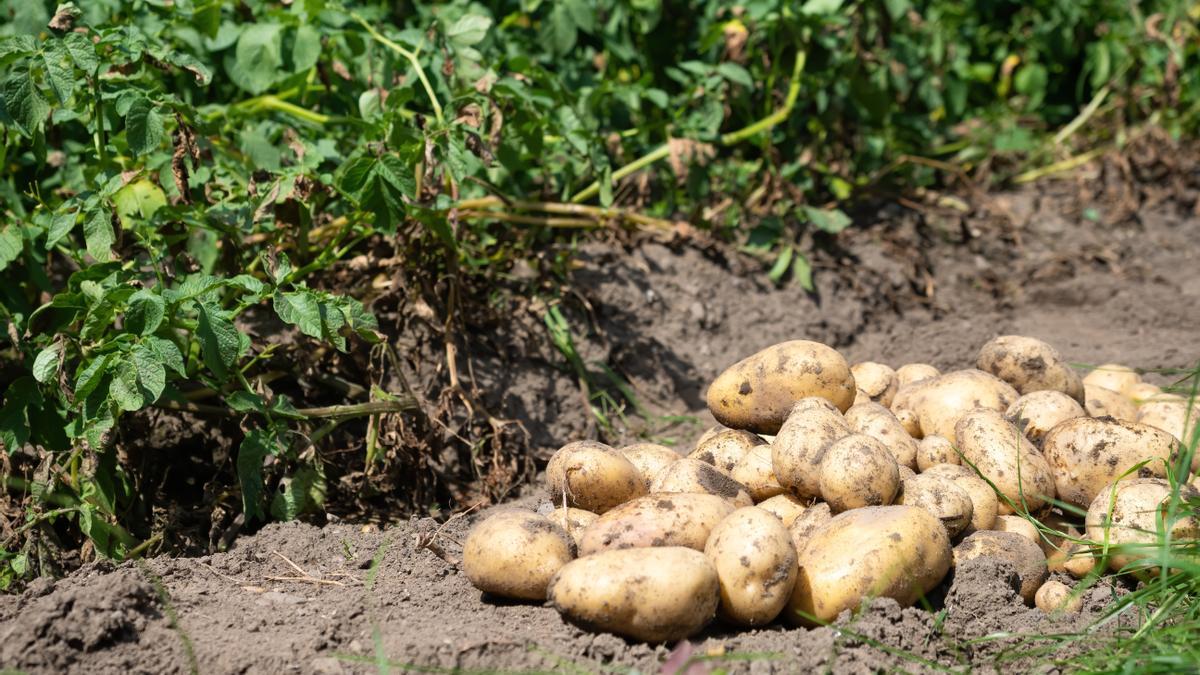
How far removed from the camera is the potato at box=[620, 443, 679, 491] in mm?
2766

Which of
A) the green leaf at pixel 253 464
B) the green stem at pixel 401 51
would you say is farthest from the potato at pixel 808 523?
the green stem at pixel 401 51

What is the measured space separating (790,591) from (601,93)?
2079 millimetres

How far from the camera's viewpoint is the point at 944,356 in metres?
3.86

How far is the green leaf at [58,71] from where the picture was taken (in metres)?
2.60

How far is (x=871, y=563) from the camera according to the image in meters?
2.26

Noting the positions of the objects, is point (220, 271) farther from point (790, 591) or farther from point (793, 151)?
point (793, 151)

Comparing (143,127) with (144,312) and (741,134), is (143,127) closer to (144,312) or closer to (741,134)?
(144,312)

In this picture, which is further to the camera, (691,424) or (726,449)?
(691,424)

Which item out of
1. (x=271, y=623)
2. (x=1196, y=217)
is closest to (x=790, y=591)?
(x=271, y=623)

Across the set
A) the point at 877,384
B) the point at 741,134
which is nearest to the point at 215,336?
the point at 877,384

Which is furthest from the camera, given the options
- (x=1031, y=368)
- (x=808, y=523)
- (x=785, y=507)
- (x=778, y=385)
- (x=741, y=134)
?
(x=741, y=134)

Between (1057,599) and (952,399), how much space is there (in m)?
0.62

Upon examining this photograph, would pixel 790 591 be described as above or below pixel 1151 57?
below

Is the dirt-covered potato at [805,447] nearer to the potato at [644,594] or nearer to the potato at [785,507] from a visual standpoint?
the potato at [785,507]
